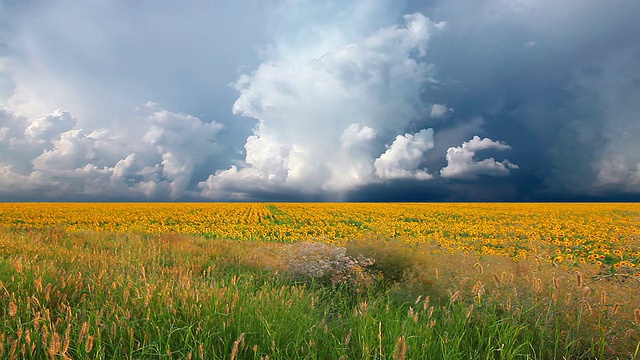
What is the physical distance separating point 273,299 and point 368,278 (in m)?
2.66

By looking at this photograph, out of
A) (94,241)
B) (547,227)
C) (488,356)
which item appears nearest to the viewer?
(488,356)

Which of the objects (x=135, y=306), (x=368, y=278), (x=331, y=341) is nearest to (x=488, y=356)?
(x=331, y=341)

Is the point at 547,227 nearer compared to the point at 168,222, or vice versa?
the point at 547,227

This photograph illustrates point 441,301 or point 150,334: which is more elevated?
point 150,334

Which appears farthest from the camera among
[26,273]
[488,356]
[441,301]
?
[441,301]

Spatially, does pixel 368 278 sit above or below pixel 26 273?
below

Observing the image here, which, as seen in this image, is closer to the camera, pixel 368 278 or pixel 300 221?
pixel 368 278

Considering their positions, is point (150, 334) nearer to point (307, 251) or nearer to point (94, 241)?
point (307, 251)

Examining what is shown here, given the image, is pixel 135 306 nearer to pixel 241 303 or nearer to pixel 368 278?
pixel 241 303

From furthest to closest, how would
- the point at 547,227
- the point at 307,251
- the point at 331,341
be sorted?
the point at 547,227, the point at 307,251, the point at 331,341

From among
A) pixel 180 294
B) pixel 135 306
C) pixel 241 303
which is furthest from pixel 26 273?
pixel 241 303

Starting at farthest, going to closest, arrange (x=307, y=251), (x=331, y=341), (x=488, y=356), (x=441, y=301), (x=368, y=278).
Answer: (x=307, y=251) → (x=368, y=278) → (x=441, y=301) → (x=331, y=341) → (x=488, y=356)

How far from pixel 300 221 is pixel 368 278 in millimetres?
20754

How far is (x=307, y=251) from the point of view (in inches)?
303
